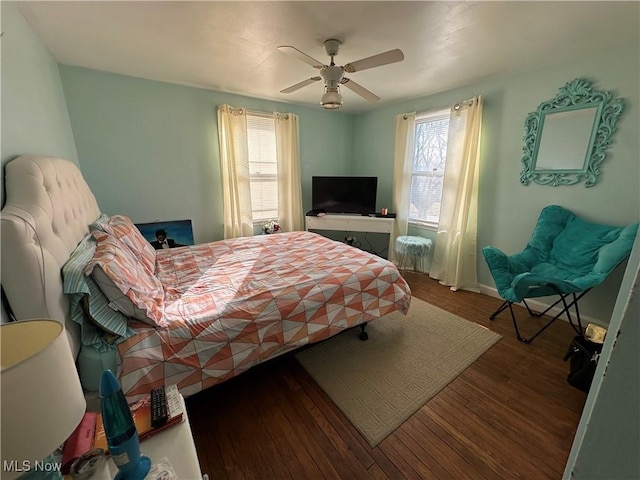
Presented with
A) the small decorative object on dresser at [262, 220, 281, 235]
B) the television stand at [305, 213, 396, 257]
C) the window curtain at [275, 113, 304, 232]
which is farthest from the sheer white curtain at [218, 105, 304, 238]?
the television stand at [305, 213, 396, 257]

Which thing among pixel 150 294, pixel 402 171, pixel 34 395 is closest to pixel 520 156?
pixel 402 171

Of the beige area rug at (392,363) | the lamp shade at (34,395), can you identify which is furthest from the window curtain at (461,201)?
the lamp shade at (34,395)

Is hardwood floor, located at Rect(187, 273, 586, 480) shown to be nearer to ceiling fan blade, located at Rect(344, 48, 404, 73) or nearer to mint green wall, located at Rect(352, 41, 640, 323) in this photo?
mint green wall, located at Rect(352, 41, 640, 323)

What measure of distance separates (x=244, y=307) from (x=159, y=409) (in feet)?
2.16

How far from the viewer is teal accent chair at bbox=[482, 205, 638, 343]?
1887 mm

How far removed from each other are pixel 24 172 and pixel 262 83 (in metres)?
2.26

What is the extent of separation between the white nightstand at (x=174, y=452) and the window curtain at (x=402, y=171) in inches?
129

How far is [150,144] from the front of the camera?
2812mm

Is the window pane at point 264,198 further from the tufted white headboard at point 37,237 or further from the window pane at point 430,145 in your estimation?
the tufted white headboard at point 37,237

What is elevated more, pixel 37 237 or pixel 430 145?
pixel 430 145

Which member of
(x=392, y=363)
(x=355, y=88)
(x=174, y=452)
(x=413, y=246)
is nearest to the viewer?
(x=174, y=452)

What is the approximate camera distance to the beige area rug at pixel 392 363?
5.00 ft

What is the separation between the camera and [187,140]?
3.00 metres

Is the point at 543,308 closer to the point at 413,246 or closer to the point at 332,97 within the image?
the point at 413,246
